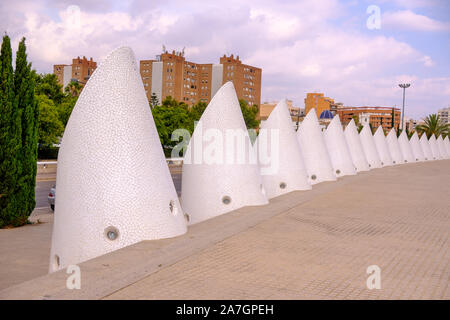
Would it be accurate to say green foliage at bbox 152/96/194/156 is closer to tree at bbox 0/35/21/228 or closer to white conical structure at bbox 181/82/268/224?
tree at bbox 0/35/21/228

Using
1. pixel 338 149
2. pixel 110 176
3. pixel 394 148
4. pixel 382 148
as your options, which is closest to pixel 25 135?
pixel 110 176

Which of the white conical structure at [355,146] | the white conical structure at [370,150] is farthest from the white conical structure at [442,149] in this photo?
the white conical structure at [355,146]

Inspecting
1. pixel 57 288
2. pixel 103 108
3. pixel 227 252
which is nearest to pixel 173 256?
pixel 227 252

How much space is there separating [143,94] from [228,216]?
3491 mm

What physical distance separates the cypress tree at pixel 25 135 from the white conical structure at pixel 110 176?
6.08 meters

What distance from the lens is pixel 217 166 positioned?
460 inches

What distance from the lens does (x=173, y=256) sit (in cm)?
677

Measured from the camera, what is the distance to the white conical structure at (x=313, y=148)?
62.5ft

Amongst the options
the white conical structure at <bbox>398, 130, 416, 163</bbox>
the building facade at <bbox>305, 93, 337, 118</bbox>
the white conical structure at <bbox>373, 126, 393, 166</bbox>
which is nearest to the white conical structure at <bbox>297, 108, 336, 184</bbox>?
the white conical structure at <bbox>373, 126, 393, 166</bbox>

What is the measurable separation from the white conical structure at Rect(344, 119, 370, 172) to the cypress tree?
17202mm

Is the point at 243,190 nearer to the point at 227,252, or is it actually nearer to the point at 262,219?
the point at 262,219

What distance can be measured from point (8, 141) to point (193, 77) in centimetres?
10038

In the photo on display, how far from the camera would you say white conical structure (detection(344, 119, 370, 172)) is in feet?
85.1

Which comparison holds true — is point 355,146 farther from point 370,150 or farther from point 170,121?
point 170,121
